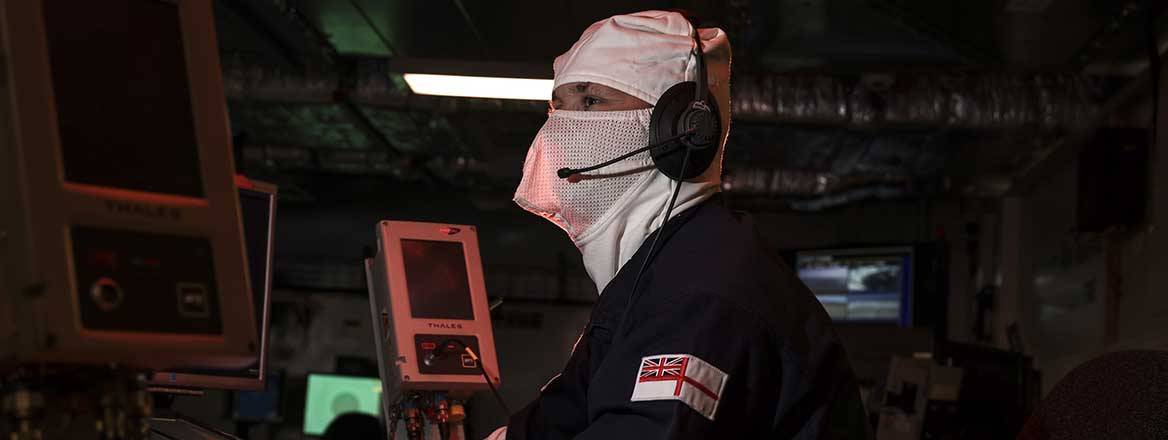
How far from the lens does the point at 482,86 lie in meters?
3.95

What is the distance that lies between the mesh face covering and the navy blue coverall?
267 mm

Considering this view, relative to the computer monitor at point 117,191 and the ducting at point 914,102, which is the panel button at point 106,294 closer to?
the computer monitor at point 117,191

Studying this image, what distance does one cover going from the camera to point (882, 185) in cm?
826

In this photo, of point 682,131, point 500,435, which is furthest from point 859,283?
point 500,435

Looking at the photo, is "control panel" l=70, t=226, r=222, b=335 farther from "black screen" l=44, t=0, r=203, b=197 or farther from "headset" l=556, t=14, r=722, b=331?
"headset" l=556, t=14, r=722, b=331

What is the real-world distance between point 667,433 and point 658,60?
720 mm

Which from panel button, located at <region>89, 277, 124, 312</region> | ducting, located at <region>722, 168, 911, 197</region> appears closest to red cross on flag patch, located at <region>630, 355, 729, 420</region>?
panel button, located at <region>89, 277, 124, 312</region>

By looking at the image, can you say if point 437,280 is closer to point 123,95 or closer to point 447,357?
point 447,357

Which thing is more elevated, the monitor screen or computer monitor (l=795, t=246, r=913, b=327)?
computer monitor (l=795, t=246, r=913, b=327)

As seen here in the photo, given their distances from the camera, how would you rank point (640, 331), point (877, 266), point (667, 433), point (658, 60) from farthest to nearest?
point (877, 266), point (658, 60), point (640, 331), point (667, 433)

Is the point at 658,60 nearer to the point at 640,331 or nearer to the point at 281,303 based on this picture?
the point at 640,331

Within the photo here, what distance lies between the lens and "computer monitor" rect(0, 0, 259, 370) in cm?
80

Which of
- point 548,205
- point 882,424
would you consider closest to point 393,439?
point 548,205

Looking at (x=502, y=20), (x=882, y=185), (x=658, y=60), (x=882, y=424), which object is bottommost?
(x=882, y=424)
